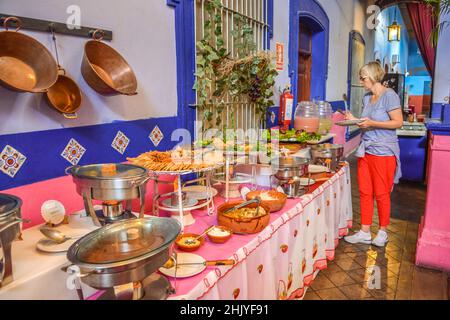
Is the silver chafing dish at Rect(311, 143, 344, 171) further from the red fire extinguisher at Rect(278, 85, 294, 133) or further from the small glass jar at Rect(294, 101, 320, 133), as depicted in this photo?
the red fire extinguisher at Rect(278, 85, 294, 133)

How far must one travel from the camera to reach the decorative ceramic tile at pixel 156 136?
2.46m

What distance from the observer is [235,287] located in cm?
160

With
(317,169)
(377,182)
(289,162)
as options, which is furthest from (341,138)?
(289,162)

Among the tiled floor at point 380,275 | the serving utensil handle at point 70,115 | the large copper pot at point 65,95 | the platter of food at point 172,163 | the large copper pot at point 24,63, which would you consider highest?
the large copper pot at point 24,63

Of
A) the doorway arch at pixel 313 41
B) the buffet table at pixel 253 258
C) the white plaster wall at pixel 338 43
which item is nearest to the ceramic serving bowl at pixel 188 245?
the buffet table at pixel 253 258

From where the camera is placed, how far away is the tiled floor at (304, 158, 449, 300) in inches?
105

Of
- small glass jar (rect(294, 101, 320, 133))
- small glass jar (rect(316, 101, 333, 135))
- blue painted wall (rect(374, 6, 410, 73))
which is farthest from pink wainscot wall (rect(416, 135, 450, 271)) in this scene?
blue painted wall (rect(374, 6, 410, 73))

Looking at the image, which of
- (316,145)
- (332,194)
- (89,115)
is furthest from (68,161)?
(316,145)

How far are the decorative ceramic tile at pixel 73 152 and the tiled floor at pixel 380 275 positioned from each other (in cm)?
184

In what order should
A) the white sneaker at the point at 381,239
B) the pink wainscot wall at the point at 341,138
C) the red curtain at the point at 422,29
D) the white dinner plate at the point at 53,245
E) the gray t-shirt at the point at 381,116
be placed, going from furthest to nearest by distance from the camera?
the red curtain at the point at 422,29 → the pink wainscot wall at the point at 341,138 → the white sneaker at the point at 381,239 → the gray t-shirt at the point at 381,116 → the white dinner plate at the point at 53,245

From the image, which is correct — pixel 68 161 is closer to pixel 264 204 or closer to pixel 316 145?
pixel 264 204

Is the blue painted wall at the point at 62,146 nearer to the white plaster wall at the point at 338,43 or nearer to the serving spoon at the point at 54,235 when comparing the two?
the serving spoon at the point at 54,235

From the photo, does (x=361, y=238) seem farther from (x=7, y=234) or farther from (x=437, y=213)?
(x=7, y=234)
